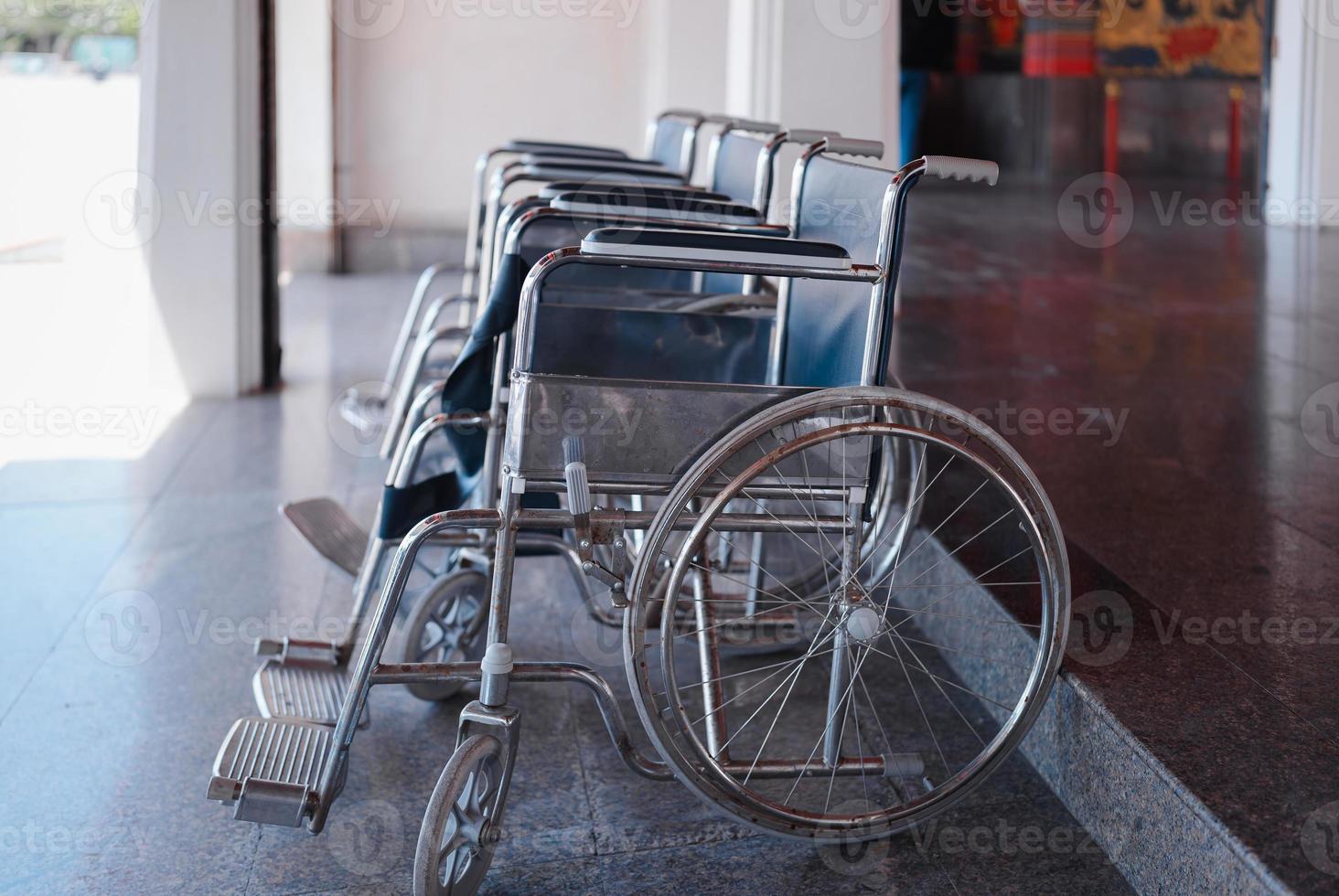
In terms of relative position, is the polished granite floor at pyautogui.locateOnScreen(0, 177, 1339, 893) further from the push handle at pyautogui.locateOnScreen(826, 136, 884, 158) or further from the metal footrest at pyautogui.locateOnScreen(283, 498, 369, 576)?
the push handle at pyautogui.locateOnScreen(826, 136, 884, 158)

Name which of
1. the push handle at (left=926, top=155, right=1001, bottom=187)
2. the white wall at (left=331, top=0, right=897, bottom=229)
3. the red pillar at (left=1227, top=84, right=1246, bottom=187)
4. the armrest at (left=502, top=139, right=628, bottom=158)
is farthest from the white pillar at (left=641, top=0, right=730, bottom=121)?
the red pillar at (left=1227, top=84, right=1246, bottom=187)

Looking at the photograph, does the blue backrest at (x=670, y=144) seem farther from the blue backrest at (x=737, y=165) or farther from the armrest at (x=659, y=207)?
the armrest at (x=659, y=207)

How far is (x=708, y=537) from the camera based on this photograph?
2.07 metres

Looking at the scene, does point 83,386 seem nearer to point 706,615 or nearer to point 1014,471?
point 706,615

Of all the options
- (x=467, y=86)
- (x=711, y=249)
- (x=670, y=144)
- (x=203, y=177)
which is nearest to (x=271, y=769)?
(x=711, y=249)

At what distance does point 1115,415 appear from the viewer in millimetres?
3203

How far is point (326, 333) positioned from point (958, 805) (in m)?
4.04

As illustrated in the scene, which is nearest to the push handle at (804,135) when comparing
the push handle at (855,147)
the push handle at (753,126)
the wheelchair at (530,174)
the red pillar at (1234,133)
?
the push handle at (855,147)

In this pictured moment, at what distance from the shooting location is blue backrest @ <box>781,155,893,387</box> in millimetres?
1751

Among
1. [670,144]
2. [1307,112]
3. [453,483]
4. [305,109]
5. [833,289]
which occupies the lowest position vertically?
[453,483]

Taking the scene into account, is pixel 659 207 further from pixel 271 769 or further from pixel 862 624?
pixel 271 769

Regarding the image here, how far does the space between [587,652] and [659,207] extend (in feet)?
2.73

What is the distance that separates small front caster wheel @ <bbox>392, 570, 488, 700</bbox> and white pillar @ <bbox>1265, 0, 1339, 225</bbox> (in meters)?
7.03

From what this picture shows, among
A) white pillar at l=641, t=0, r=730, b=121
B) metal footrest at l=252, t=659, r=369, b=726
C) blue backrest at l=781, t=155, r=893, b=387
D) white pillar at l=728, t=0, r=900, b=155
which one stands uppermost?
white pillar at l=641, t=0, r=730, b=121
